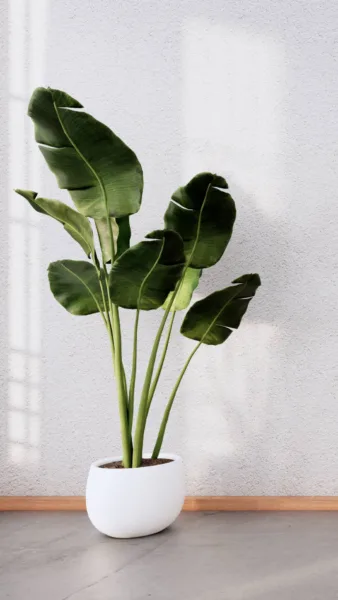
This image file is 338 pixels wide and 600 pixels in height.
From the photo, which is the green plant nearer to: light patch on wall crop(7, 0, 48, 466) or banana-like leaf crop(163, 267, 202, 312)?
banana-like leaf crop(163, 267, 202, 312)

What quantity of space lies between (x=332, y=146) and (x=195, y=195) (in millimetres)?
610

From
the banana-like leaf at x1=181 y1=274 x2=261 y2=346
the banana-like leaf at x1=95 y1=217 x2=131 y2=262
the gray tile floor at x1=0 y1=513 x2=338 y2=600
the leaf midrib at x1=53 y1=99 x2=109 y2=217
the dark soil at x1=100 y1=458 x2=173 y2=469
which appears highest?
the leaf midrib at x1=53 y1=99 x2=109 y2=217

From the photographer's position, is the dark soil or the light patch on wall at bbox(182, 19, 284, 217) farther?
the light patch on wall at bbox(182, 19, 284, 217)

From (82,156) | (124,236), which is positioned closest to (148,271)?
(124,236)

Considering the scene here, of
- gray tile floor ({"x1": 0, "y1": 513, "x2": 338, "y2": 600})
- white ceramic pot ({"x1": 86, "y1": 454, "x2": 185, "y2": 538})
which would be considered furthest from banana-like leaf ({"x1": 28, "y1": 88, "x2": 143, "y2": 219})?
gray tile floor ({"x1": 0, "y1": 513, "x2": 338, "y2": 600})

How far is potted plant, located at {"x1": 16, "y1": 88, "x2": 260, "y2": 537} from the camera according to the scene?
1.42m

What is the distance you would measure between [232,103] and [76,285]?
2.58 feet

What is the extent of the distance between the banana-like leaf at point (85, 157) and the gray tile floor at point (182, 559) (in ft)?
2.75

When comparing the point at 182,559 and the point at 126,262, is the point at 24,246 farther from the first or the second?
the point at 182,559

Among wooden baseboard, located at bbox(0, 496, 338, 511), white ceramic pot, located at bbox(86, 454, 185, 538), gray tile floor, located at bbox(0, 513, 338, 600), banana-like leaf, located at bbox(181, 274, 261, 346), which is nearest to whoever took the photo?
gray tile floor, located at bbox(0, 513, 338, 600)

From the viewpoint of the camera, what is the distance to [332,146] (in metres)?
1.87

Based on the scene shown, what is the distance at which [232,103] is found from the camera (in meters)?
1.90

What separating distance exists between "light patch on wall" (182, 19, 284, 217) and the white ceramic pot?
36.4 inches

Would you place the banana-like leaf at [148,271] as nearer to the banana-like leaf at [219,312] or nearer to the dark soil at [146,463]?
the banana-like leaf at [219,312]
